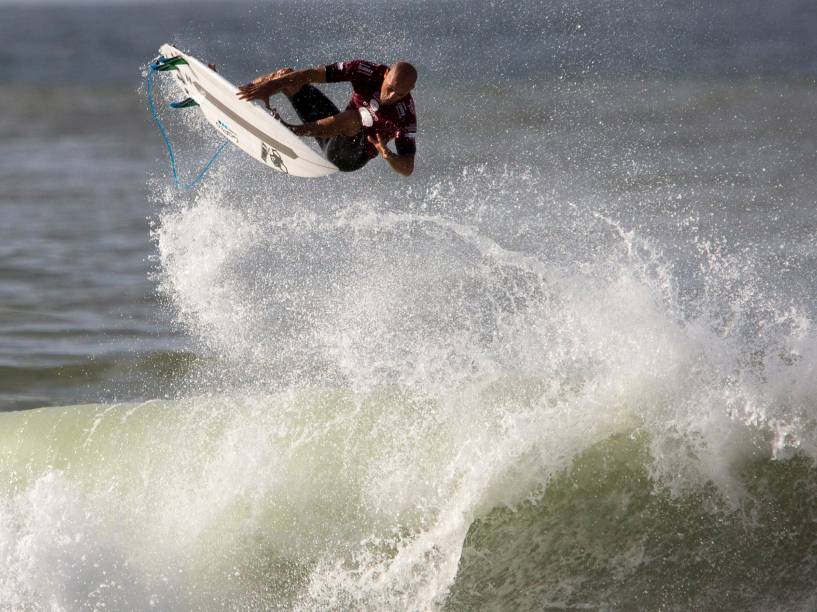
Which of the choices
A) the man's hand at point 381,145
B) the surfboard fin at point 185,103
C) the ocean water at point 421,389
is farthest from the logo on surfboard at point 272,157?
the ocean water at point 421,389

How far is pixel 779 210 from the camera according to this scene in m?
13.6

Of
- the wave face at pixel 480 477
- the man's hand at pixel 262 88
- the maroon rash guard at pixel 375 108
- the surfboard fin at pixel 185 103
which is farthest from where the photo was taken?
the surfboard fin at pixel 185 103

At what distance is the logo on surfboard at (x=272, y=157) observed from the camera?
732cm

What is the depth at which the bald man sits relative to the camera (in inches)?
264

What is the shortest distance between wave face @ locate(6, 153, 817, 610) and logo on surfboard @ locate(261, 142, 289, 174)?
4.09 feet

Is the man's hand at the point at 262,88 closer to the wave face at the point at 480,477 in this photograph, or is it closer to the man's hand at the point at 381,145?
the man's hand at the point at 381,145

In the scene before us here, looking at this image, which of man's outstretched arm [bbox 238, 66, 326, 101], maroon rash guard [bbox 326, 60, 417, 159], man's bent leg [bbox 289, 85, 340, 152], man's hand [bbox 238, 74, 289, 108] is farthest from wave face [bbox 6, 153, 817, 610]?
man's hand [bbox 238, 74, 289, 108]

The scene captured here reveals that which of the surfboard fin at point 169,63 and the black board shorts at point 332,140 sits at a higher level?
the surfboard fin at point 169,63

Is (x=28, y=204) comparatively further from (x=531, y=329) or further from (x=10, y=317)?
(x=531, y=329)

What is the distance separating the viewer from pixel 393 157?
670 cm

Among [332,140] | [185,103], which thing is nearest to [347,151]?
[332,140]

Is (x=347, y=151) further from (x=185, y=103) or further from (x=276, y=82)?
(x=185, y=103)

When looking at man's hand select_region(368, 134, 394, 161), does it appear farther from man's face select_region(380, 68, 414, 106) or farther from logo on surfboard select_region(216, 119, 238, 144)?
logo on surfboard select_region(216, 119, 238, 144)

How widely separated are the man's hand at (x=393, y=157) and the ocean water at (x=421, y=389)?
2.97 feet
